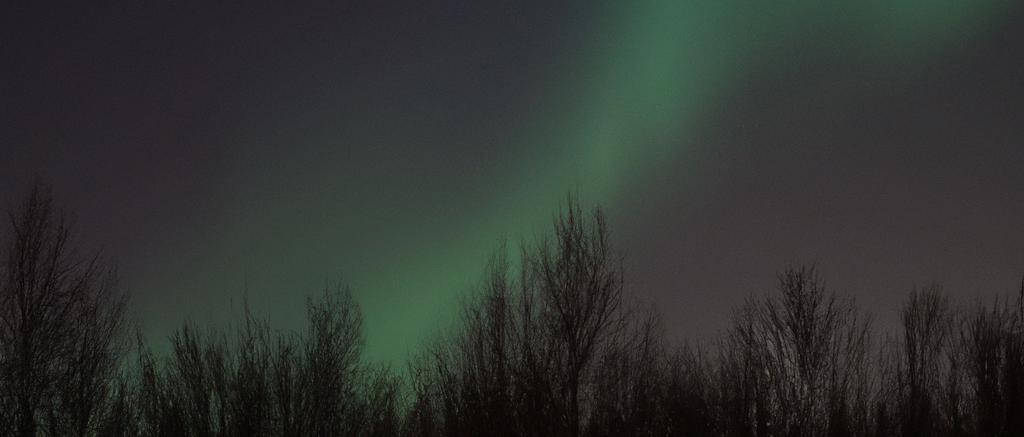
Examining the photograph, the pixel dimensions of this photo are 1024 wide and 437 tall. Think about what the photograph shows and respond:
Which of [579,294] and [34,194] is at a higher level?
[34,194]

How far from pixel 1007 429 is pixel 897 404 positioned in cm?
201

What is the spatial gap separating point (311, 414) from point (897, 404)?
11767 millimetres

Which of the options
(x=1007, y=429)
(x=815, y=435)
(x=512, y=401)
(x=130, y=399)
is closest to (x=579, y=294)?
(x=512, y=401)

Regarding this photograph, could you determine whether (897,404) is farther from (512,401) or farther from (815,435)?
(512,401)

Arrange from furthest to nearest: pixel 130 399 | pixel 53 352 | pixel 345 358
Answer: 1. pixel 345 358
2. pixel 130 399
3. pixel 53 352

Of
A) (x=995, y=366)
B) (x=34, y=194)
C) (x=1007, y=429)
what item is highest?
(x=34, y=194)

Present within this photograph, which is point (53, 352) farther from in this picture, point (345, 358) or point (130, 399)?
point (345, 358)


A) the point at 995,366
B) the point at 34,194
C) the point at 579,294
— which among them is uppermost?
the point at 34,194

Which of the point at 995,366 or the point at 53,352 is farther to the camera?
the point at 995,366

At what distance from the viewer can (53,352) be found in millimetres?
13359

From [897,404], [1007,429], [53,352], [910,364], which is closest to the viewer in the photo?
[53,352]

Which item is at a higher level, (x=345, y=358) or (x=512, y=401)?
(x=345, y=358)

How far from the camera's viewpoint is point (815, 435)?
16.5 meters

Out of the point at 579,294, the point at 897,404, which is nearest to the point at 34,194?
the point at 579,294
